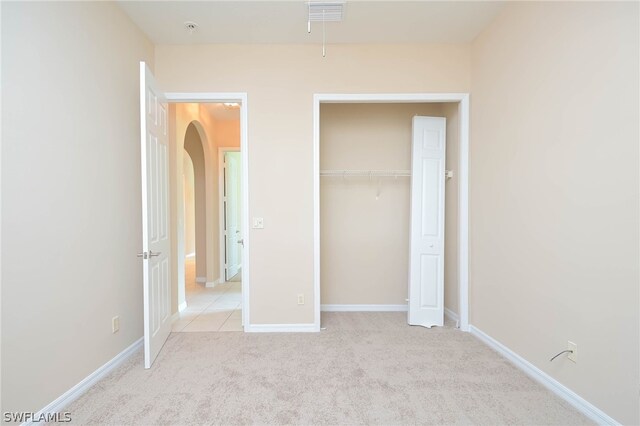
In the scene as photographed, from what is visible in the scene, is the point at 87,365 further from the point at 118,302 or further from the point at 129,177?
the point at 129,177

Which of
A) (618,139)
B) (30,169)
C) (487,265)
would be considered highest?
(618,139)

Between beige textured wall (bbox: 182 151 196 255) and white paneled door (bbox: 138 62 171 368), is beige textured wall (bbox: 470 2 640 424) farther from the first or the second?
beige textured wall (bbox: 182 151 196 255)

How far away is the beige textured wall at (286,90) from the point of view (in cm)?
298

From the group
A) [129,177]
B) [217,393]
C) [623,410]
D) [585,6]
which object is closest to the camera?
[623,410]

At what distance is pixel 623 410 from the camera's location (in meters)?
1.55

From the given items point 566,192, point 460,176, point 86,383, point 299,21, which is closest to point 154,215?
point 86,383

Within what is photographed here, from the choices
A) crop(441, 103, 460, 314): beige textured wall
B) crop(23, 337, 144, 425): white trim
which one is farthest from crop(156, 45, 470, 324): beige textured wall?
crop(23, 337, 144, 425): white trim

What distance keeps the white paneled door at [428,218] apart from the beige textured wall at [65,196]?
2.72 metres

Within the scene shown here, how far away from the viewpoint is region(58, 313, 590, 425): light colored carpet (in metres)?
1.74

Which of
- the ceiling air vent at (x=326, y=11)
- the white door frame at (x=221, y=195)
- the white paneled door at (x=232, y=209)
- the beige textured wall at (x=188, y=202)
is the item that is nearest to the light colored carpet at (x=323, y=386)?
the white door frame at (x=221, y=195)

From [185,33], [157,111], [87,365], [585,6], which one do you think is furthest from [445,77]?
[87,365]

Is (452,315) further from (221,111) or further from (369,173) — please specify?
(221,111)

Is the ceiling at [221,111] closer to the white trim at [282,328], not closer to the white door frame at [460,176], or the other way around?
the white door frame at [460,176]

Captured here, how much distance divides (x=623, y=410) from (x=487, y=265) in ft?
4.19
